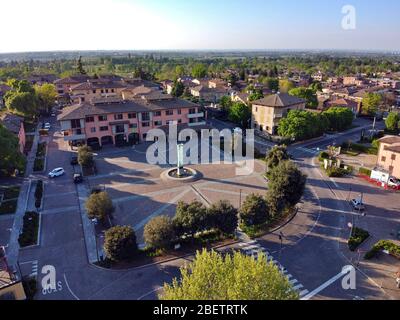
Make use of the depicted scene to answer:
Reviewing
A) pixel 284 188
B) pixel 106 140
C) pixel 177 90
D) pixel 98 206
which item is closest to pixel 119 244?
pixel 98 206

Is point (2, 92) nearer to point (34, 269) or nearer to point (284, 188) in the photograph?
point (34, 269)

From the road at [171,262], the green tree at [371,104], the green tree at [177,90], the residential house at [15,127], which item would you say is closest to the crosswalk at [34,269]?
the road at [171,262]

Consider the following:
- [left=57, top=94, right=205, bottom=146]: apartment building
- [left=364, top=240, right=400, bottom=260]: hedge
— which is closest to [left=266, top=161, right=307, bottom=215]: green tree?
[left=364, top=240, right=400, bottom=260]: hedge

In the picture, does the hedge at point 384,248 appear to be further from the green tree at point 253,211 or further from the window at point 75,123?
the window at point 75,123

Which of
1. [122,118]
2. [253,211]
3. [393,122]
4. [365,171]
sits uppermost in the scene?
[122,118]
